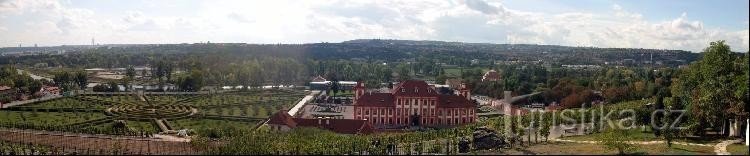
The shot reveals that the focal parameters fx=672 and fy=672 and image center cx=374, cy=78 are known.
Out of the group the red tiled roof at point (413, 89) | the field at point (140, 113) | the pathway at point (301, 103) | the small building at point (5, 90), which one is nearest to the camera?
the field at point (140, 113)

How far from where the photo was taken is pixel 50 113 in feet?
195

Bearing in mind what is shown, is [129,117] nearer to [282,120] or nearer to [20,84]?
[282,120]

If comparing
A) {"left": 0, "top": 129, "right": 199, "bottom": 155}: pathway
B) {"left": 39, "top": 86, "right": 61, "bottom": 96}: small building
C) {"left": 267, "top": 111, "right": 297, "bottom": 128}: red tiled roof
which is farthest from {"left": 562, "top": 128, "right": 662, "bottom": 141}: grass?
{"left": 39, "top": 86, "right": 61, "bottom": 96}: small building

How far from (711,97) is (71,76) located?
77809 millimetres

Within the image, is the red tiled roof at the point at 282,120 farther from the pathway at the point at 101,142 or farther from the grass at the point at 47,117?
the grass at the point at 47,117

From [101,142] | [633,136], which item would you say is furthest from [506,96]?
[101,142]

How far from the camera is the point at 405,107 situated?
6034 cm

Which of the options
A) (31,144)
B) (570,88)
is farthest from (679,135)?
(570,88)

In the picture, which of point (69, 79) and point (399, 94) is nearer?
point (399, 94)

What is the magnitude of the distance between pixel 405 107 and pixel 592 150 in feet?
90.9

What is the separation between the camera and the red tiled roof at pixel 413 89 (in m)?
60.0

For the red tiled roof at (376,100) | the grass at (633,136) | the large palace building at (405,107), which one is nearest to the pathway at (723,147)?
the grass at (633,136)

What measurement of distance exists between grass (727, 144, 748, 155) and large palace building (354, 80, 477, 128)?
2967cm

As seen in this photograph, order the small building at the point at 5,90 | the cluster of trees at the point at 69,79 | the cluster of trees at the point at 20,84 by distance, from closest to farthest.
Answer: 1. the small building at the point at 5,90
2. the cluster of trees at the point at 20,84
3. the cluster of trees at the point at 69,79
